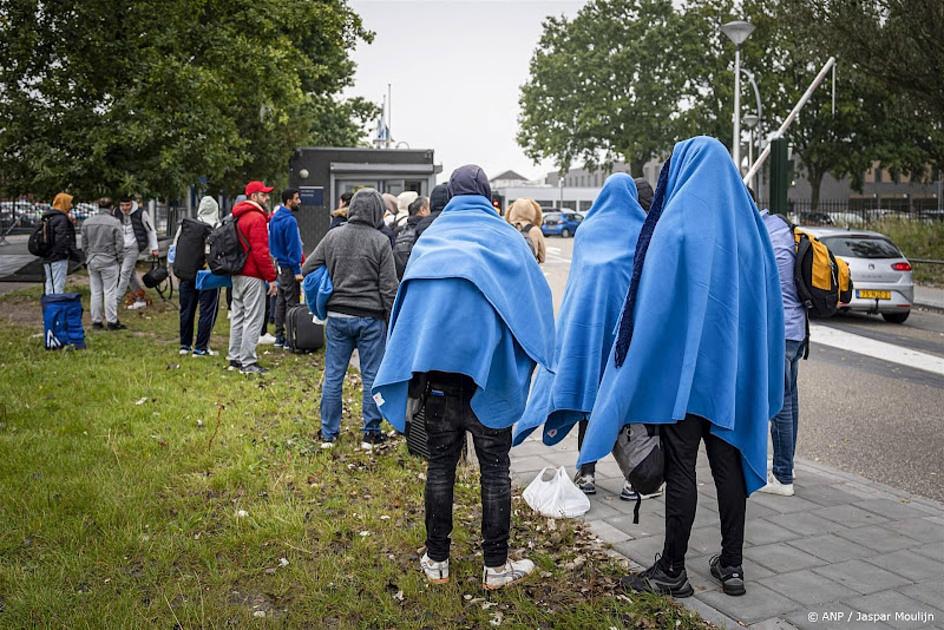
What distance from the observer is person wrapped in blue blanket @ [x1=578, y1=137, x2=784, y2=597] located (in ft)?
13.1

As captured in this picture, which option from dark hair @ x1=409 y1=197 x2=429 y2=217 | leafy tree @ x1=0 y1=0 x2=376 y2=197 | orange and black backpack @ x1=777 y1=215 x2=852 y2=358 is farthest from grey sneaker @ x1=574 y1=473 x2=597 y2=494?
leafy tree @ x1=0 y1=0 x2=376 y2=197

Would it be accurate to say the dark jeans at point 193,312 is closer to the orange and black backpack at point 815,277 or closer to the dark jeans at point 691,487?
the orange and black backpack at point 815,277

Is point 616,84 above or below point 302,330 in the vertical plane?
above

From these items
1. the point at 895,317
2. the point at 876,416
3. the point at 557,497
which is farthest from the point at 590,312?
the point at 895,317

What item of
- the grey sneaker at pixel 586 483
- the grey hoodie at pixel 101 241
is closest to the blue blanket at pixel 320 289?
the grey sneaker at pixel 586 483

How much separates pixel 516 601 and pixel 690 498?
0.92 m

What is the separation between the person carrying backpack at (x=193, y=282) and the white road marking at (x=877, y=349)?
8.57 m

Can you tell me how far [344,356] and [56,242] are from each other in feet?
24.4

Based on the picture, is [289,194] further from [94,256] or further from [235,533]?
[235,533]

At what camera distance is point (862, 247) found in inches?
622

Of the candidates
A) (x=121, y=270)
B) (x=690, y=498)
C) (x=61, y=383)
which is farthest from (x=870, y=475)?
(x=121, y=270)

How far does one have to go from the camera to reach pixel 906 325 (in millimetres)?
15789

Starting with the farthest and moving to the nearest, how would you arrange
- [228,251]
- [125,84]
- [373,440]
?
1. [125,84]
2. [228,251]
3. [373,440]

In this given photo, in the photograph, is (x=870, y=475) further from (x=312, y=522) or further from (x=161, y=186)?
(x=161, y=186)
